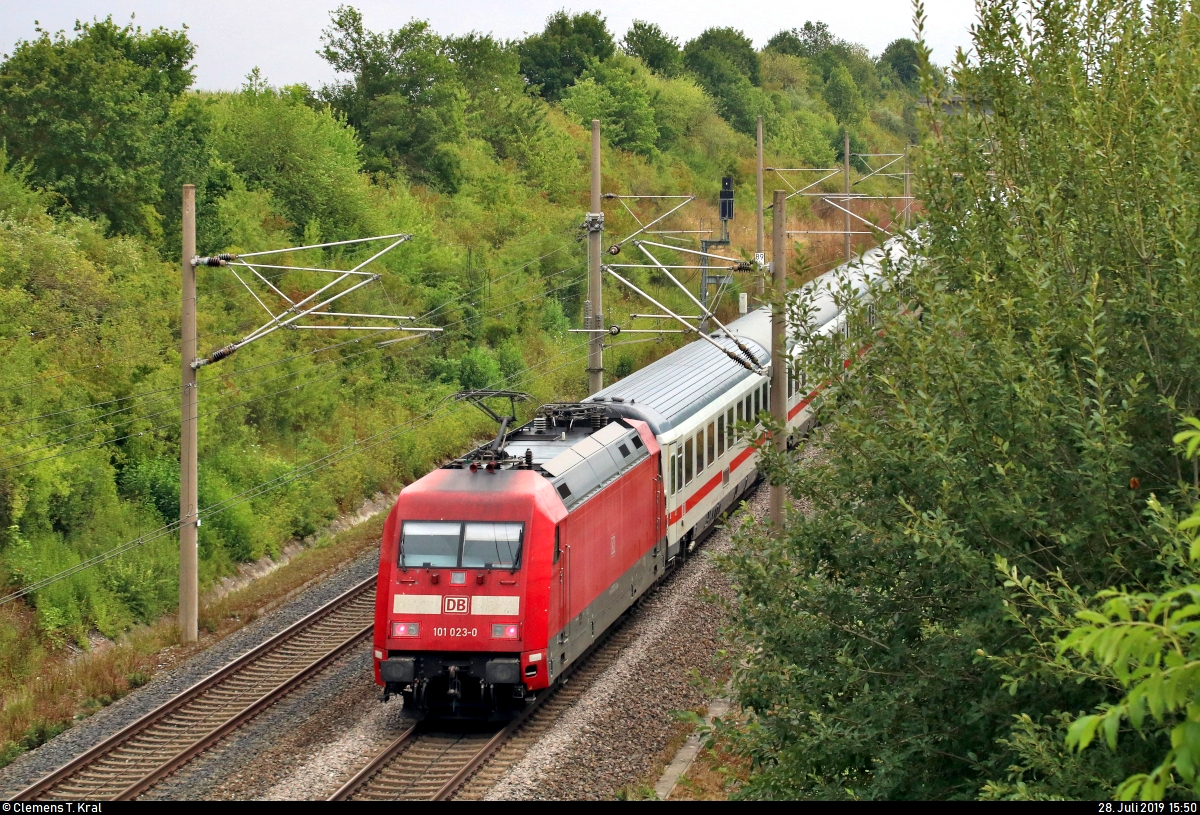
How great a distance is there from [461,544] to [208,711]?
4.47 metres

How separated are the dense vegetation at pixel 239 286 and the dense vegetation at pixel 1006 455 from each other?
4.76 feet

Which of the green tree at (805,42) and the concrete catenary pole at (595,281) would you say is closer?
the concrete catenary pole at (595,281)

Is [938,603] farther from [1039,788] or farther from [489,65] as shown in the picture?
[489,65]

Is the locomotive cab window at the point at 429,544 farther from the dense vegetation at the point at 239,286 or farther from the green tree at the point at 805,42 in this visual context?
the green tree at the point at 805,42

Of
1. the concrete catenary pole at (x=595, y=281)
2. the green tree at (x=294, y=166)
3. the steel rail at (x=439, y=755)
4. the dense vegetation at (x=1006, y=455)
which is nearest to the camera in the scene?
the dense vegetation at (x=1006, y=455)

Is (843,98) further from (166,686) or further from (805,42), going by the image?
(166,686)

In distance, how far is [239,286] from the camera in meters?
32.0

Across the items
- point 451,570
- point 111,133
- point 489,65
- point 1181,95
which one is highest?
point 489,65

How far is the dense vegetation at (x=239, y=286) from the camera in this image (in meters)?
22.0

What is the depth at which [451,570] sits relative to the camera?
1470cm

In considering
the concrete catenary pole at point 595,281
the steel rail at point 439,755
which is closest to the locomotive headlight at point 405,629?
A: the steel rail at point 439,755

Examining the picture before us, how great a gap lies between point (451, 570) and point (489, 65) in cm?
5195

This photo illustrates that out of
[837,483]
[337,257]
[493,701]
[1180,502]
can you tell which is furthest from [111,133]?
[1180,502]

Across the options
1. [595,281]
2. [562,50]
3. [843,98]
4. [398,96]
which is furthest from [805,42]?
[595,281]
